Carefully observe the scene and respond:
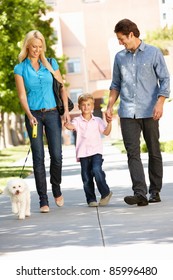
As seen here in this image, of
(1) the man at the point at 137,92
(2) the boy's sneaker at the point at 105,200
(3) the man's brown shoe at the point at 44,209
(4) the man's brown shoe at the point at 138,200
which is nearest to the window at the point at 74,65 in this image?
(2) the boy's sneaker at the point at 105,200

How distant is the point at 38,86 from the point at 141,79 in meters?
1.30

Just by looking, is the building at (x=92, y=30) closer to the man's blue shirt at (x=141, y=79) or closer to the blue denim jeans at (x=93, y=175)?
the blue denim jeans at (x=93, y=175)

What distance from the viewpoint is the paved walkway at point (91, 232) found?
855 centimetres

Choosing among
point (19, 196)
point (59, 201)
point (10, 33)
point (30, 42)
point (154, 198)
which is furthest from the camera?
point (10, 33)

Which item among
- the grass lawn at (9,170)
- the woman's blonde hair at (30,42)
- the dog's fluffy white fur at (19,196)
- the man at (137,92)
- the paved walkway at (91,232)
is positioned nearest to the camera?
the paved walkway at (91,232)

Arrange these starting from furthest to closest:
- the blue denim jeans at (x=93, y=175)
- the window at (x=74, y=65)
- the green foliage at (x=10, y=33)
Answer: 1. the window at (x=74, y=65)
2. the green foliage at (x=10, y=33)
3. the blue denim jeans at (x=93, y=175)

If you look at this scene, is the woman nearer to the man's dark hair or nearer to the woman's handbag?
the woman's handbag

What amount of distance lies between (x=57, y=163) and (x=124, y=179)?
5921 millimetres

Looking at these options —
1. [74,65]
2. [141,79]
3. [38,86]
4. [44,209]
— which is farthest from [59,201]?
[74,65]

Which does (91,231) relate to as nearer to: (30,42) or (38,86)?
(38,86)

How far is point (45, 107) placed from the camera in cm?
1262

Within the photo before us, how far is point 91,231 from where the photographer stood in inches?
399

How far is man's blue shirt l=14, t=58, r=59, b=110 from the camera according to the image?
41.4 ft

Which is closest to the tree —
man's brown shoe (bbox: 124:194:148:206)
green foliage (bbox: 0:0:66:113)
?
green foliage (bbox: 0:0:66:113)
